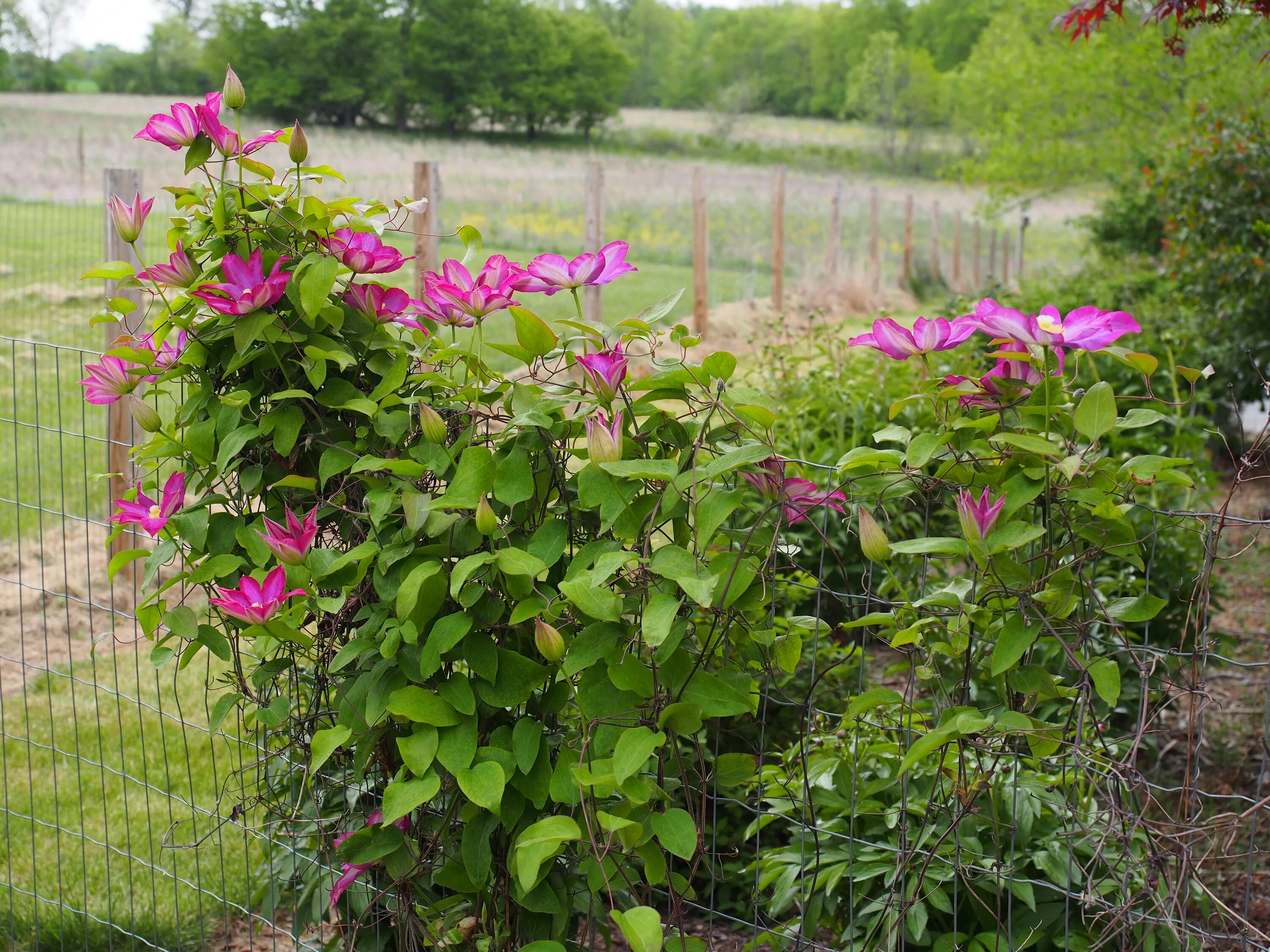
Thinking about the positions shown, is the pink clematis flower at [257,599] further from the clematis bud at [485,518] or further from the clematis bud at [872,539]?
the clematis bud at [872,539]

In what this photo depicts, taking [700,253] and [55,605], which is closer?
[55,605]

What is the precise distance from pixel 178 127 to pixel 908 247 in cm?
1654

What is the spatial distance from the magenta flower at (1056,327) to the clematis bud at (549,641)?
56 cm

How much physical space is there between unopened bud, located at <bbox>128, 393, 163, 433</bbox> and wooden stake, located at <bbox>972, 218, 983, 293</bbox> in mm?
17327

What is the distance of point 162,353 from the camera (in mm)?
1429

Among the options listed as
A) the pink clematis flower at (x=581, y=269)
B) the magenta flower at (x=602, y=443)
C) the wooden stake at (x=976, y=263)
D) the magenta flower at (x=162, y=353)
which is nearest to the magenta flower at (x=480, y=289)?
the pink clematis flower at (x=581, y=269)

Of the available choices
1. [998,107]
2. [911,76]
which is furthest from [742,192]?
[911,76]

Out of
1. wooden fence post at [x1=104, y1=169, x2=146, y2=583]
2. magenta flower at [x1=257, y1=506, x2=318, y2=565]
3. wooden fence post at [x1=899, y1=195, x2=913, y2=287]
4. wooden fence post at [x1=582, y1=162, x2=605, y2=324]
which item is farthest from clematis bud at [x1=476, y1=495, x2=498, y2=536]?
wooden fence post at [x1=899, y1=195, x2=913, y2=287]

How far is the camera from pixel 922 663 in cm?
125

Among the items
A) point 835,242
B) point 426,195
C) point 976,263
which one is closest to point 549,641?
point 426,195

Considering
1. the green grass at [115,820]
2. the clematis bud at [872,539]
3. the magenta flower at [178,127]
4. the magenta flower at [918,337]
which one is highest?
the magenta flower at [178,127]

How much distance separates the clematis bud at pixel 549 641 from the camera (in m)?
1.11

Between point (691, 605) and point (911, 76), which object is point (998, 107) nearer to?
point (691, 605)

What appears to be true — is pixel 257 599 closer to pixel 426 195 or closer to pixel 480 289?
pixel 480 289
